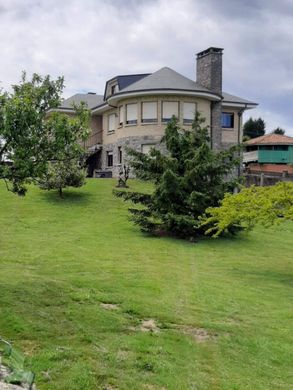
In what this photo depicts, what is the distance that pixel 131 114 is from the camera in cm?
3244

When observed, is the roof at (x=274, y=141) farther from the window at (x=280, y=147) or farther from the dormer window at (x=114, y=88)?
the dormer window at (x=114, y=88)

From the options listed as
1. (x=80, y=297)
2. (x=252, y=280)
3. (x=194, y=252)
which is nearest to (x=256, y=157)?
(x=194, y=252)

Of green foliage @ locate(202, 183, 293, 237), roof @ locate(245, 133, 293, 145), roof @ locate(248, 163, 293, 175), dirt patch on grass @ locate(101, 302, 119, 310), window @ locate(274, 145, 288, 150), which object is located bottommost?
dirt patch on grass @ locate(101, 302, 119, 310)

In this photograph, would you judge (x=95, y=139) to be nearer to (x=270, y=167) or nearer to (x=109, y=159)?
(x=109, y=159)

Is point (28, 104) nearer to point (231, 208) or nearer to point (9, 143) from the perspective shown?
point (9, 143)

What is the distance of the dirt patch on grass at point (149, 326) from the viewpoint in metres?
7.70

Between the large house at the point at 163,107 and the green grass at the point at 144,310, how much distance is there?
50.6 ft

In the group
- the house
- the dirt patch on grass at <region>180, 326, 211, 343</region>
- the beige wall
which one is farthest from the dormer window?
the dirt patch on grass at <region>180, 326, 211, 343</region>

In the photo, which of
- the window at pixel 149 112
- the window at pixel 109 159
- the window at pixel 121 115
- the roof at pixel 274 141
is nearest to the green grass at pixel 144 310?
the window at pixel 149 112

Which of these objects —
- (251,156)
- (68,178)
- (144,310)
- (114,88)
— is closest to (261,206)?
(144,310)

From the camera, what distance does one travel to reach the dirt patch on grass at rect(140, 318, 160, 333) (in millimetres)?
7699

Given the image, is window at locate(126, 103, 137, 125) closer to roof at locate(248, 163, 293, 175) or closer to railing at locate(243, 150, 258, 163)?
roof at locate(248, 163, 293, 175)

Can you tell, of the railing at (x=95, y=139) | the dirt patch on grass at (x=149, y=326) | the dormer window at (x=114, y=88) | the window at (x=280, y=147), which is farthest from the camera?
the window at (x=280, y=147)

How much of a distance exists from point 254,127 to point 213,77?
38.5m
